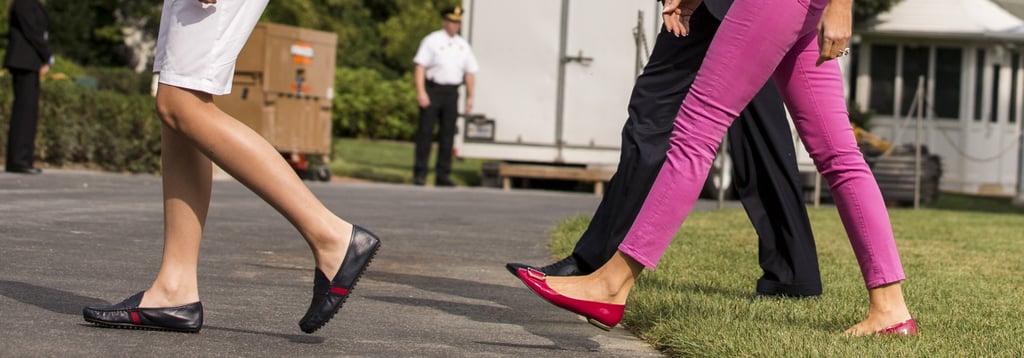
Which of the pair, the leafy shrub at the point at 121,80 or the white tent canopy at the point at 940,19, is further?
the leafy shrub at the point at 121,80

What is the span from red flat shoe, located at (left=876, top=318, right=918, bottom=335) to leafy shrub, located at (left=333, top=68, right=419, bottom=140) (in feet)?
90.1

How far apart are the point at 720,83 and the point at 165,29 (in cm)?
147

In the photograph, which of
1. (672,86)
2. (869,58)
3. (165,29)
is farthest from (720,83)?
(869,58)

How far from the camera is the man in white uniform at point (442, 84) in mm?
16375

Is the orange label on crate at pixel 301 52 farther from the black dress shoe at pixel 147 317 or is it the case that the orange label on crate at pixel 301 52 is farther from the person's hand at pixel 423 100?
the black dress shoe at pixel 147 317

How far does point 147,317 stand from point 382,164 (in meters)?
17.9

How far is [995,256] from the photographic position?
8062mm

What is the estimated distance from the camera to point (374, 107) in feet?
105

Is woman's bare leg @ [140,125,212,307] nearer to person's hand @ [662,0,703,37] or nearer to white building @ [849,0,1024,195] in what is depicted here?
person's hand @ [662,0,703,37]

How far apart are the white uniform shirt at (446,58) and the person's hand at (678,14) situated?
11620 mm

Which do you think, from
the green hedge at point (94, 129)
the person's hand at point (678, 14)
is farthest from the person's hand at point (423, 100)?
the person's hand at point (678, 14)

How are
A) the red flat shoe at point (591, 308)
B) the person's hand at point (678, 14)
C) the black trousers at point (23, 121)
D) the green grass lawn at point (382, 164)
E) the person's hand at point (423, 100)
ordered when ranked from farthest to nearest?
1. the green grass lawn at point (382, 164)
2. the person's hand at point (423, 100)
3. the black trousers at point (23, 121)
4. the person's hand at point (678, 14)
5. the red flat shoe at point (591, 308)

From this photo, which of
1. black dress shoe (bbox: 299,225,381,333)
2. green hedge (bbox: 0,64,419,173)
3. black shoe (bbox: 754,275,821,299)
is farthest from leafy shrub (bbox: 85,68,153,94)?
black dress shoe (bbox: 299,225,381,333)

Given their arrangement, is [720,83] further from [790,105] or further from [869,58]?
→ [869,58]
